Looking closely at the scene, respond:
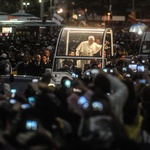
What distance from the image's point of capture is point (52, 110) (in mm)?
6758

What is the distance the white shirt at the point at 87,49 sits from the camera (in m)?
16.8

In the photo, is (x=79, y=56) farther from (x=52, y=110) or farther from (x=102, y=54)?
(x=52, y=110)

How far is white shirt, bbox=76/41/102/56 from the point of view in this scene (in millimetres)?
16812

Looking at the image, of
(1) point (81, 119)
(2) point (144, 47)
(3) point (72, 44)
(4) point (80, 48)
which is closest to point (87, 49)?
(4) point (80, 48)

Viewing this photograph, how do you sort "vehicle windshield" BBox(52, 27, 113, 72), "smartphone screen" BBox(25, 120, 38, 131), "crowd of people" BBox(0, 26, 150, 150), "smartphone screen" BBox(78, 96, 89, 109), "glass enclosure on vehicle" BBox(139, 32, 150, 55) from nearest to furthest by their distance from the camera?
"crowd of people" BBox(0, 26, 150, 150)
"smartphone screen" BBox(25, 120, 38, 131)
"smartphone screen" BBox(78, 96, 89, 109)
"vehicle windshield" BBox(52, 27, 113, 72)
"glass enclosure on vehicle" BBox(139, 32, 150, 55)

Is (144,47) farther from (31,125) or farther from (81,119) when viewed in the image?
(31,125)

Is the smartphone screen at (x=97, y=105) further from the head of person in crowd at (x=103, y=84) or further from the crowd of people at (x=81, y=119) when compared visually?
the head of person in crowd at (x=103, y=84)

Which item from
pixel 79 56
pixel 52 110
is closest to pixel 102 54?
pixel 79 56

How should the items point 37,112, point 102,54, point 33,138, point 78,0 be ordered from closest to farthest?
point 33,138
point 37,112
point 102,54
point 78,0

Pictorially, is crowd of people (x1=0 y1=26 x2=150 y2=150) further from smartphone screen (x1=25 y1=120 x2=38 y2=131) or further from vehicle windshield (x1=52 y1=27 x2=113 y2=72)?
vehicle windshield (x1=52 y1=27 x2=113 y2=72)

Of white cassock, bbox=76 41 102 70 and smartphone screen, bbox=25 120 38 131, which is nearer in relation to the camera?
smartphone screen, bbox=25 120 38 131

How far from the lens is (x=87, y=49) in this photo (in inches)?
672

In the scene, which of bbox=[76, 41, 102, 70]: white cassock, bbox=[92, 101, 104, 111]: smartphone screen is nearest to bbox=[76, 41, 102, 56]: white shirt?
bbox=[76, 41, 102, 70]: white cassock

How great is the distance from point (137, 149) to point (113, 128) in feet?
1.04
